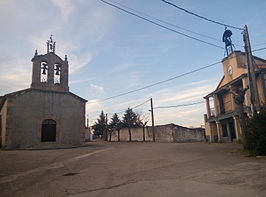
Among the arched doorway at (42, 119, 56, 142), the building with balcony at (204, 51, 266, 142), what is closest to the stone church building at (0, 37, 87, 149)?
the arched doorway at (42, 119, 56, 142)

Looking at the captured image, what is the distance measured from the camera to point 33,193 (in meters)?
5.26

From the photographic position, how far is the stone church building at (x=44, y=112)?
19859 mm

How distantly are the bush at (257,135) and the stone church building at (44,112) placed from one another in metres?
18.0

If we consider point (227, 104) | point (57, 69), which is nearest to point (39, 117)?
point (57, 69)

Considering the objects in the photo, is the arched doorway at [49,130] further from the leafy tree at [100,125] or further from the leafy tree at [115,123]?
the leafy tree at [100,125]

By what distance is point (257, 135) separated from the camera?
10.1 meters

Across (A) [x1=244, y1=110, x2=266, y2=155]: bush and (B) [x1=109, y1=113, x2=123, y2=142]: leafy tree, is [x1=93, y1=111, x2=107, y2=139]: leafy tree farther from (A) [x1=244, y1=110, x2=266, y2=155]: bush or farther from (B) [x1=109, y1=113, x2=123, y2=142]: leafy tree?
(A) [x1=244, y1=110, x2=266, y2=155]: bush

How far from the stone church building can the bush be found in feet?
59.2

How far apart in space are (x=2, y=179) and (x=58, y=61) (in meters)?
17.2

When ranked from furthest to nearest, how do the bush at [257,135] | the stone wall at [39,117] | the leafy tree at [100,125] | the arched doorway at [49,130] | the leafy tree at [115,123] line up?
the leafy tree at [100,125]
the leafy tree at [115,123]
the arched doorway at [49,130]
the stone wall at [39,117]
the bush at [257,135]

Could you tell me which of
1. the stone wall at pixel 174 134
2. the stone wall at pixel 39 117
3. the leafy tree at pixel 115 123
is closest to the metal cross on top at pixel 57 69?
the stone wall at pixel 39 117

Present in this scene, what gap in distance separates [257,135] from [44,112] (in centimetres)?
1921

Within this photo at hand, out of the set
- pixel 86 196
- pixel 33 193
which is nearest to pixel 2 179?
pixel 33 193

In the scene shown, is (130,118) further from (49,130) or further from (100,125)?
(49,130)
